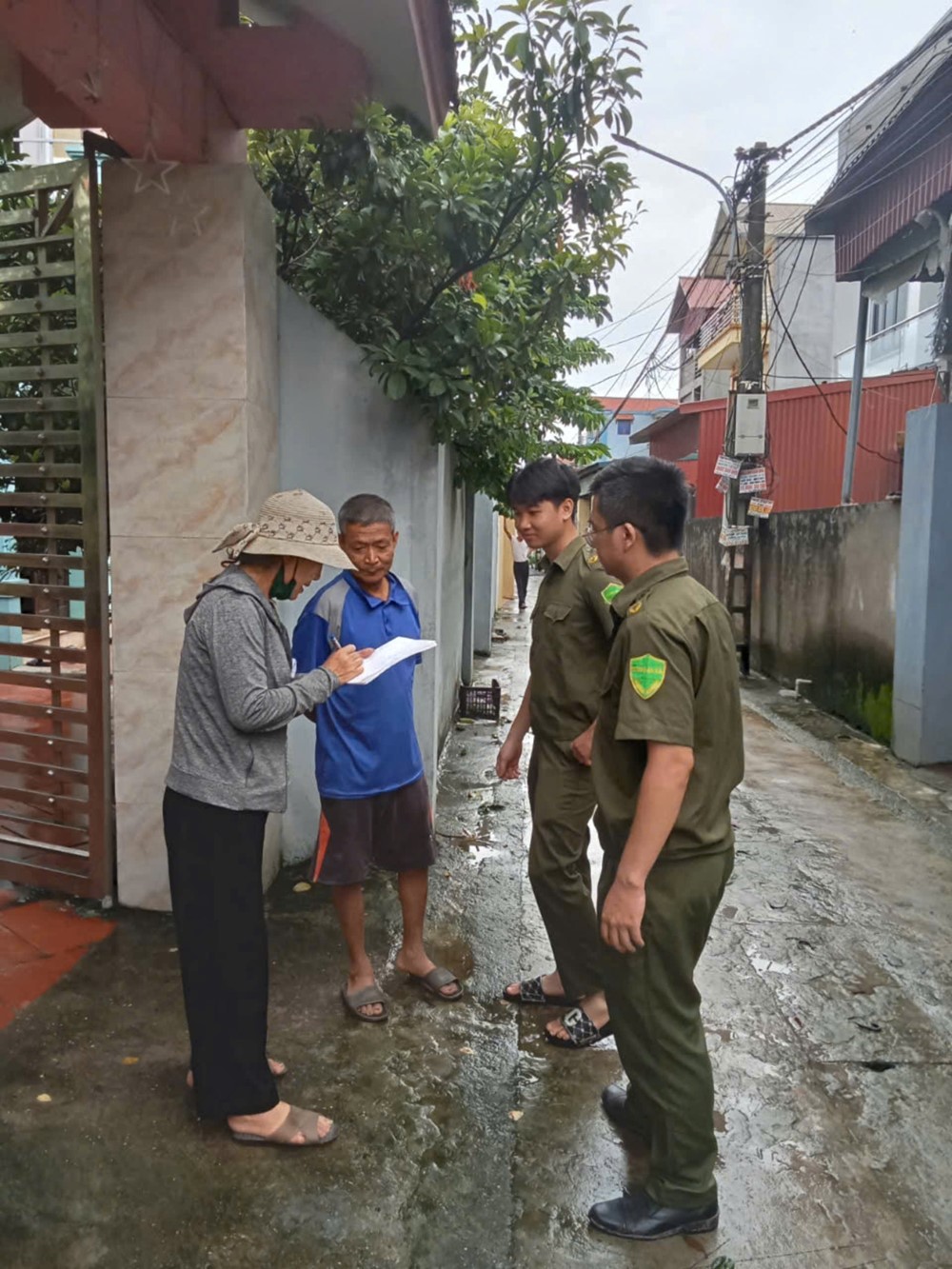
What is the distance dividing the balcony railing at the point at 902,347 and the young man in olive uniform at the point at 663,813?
1384 centimetres

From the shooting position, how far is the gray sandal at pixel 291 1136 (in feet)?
8.25

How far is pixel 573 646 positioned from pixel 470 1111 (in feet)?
4.66

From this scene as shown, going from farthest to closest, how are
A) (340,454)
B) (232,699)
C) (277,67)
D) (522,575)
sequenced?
(522,575), (340,454), (277,67), (232,699)

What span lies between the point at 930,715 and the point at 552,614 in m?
4.64

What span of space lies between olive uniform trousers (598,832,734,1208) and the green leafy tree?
2560mm

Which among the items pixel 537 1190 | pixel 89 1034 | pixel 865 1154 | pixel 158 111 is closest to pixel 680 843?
pixel 537 1190

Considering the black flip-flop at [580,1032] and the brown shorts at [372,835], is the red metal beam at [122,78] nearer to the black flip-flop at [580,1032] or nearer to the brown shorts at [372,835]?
the brown shorts at [372,835]

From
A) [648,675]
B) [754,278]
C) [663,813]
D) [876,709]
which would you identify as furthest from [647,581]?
[754,278]

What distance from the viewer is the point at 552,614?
3082 mm

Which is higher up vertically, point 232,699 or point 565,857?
point 232,699

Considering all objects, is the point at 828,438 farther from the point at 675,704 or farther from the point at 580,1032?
the point at 675,704

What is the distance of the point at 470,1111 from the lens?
8.98 feet

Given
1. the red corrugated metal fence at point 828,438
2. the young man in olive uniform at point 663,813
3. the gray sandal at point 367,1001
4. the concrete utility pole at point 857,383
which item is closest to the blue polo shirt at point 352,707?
the gray sandal at point 367,1001

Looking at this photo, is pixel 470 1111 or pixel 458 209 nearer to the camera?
pixel 470 1111
